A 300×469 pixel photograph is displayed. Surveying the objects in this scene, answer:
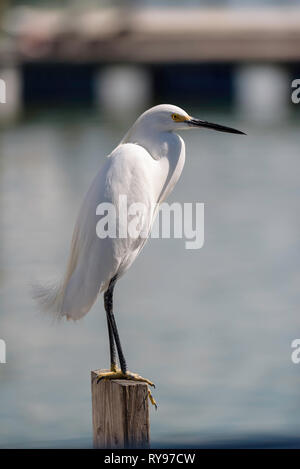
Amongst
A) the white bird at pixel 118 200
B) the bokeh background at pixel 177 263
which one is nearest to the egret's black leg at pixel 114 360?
the white bird at pixel 118 200

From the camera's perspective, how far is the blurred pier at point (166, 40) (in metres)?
28.9

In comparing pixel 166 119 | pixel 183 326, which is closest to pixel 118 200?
pixel 166 119

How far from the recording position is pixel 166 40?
100ft

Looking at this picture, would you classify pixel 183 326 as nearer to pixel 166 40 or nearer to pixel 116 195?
pixel 116 195

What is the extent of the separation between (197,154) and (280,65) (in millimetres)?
9396

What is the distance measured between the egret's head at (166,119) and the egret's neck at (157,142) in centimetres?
3

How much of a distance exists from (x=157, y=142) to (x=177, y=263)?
711 cm

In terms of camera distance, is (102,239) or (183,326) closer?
(102,239)

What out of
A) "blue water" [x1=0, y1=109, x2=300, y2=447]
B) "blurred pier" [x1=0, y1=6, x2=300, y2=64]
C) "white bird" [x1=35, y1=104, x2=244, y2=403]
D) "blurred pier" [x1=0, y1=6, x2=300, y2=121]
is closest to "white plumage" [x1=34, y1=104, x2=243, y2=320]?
"white bird" [x1=35, y1=104, x2=244, y2=403]

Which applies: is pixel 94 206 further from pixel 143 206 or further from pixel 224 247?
pixel 224 247

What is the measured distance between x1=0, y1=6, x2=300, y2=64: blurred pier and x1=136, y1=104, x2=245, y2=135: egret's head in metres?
25.1

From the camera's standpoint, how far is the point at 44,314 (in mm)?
3570

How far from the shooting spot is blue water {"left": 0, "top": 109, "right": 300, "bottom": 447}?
6.61 meters

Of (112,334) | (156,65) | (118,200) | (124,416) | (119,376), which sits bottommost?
(124,416)
